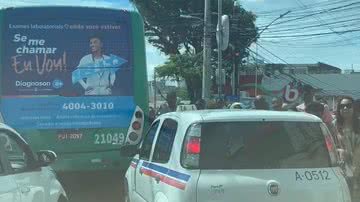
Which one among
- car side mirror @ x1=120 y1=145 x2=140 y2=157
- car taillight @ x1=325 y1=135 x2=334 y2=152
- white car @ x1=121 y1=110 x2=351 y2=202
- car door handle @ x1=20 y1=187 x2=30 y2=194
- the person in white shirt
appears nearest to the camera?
white car @ x1=121 y1=110 x2=351 y2=202

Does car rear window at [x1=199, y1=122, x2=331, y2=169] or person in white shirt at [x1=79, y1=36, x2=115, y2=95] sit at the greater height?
person in white shirt at [x1=79, y1=36, x2=115, y2=95]

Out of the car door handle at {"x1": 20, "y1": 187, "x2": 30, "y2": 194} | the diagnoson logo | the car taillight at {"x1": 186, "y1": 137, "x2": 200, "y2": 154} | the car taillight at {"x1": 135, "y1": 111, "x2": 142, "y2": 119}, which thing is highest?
the diagnoson logo

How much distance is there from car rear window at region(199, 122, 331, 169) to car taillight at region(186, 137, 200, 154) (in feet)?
0.14

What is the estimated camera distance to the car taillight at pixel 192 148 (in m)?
5.59

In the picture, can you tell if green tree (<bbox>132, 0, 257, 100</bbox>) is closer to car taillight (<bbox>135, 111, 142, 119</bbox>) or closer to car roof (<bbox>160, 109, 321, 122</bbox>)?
car taillight (<bbox>135, 111, 142, 119</bbox>)

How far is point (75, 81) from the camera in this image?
33.4ft

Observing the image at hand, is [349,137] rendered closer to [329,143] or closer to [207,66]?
[329,143]

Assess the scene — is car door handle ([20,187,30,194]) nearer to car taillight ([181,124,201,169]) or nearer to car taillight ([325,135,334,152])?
car taillight ([181,124,201,169])

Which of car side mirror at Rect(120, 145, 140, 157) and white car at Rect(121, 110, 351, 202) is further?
car side mirror at Rect(120, 145, 140, 157)

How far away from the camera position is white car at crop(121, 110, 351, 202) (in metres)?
5.46

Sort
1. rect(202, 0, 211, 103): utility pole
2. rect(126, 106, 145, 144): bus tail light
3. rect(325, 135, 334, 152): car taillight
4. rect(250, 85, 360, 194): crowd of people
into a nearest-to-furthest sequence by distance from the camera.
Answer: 1. rect(325, 135, 334, 152): car taillight
2. rect(250, 85, 360, 194): crowd of people
3. rect(126, 106, 145, 144): bus tail light
4. rect(202, 0, 211, 103): utility pole

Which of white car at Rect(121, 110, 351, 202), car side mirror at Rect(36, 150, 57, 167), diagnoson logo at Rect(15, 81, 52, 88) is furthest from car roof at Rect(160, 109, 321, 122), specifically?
diagnoson logo at Rect(15, 81, 52, 88)

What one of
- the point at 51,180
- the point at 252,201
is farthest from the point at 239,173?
the point at 51,180

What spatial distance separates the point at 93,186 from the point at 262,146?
658cm
